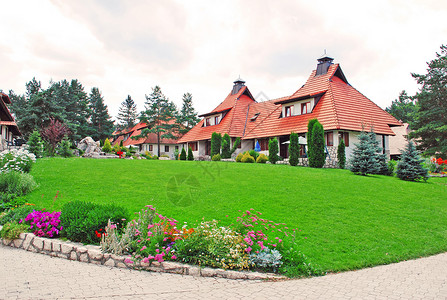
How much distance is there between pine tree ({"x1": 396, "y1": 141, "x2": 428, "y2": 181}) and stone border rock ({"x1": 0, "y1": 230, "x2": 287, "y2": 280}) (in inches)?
568

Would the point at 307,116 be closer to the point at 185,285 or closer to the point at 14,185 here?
the point at 14,185

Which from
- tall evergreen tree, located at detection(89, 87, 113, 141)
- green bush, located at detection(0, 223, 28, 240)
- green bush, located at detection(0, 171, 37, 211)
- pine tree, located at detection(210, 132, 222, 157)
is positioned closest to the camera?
green bush, located at detection(0, 223, 28, 240)

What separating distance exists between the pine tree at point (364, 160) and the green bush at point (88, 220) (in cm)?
1383

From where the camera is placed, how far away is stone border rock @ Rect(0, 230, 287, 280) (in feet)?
17.2

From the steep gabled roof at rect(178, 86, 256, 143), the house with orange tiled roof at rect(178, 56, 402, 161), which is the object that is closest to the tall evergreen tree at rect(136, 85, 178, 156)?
the steep gabled roof at rect(178, 86, 256, 143)

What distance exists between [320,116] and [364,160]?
24.3 feet

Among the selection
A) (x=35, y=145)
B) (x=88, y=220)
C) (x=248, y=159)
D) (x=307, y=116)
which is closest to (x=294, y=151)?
(x=248, y=159)

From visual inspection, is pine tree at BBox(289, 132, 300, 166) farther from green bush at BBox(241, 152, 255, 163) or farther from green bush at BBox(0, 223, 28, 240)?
green bush at BBox(0, 223, 28, 240)

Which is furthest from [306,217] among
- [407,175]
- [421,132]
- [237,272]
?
[421,132]

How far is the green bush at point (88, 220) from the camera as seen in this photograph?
629cm

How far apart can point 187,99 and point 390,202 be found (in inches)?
2271

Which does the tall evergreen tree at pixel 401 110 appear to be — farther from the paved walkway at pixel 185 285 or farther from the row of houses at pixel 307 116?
the paved walkway at pixel 185 285

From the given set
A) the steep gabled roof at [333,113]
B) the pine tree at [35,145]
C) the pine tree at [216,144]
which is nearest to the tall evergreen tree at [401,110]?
the steep gabled roof at [333,113]

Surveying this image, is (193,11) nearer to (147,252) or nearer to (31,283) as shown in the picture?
(147,252)
